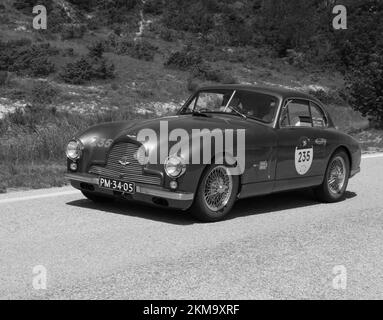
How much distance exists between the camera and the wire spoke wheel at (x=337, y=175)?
362 inches

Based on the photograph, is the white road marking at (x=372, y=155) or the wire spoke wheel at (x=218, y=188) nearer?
the wire spoke wheel at (x=218, y=188)

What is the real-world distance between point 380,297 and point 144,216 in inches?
126

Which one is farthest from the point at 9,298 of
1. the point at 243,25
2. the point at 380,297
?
the point at 243,25

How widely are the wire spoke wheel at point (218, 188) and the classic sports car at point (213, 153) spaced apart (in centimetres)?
1

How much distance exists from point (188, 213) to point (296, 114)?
2047 millimetres

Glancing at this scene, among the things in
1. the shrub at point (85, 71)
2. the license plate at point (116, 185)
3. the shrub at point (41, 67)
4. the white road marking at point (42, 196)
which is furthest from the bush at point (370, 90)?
the license plate at point (116, 185)

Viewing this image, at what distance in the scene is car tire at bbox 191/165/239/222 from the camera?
7.16 metres

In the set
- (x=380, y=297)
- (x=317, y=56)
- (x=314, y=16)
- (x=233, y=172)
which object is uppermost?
(x=314, y=16)

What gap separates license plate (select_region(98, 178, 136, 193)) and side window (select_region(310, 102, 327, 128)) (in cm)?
301

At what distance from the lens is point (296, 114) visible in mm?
8703

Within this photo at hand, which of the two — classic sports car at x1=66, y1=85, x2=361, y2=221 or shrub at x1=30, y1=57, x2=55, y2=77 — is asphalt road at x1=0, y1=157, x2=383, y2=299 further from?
shrub at x1=30, y1=57, x2=55, y2=77

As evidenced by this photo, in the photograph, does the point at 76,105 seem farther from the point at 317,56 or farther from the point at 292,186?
the point at 317,56

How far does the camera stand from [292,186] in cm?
841
